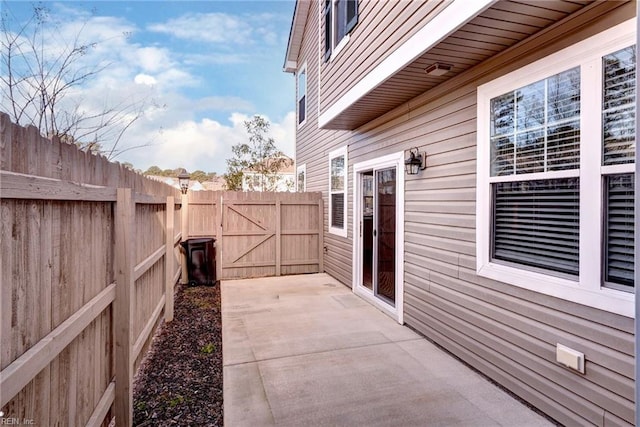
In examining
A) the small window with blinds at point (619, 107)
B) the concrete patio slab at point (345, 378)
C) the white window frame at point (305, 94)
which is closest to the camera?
the small window with blinds at point (619, 107)

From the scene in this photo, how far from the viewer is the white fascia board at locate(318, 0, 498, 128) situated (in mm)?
2424

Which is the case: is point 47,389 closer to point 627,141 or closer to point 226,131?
point 627,141

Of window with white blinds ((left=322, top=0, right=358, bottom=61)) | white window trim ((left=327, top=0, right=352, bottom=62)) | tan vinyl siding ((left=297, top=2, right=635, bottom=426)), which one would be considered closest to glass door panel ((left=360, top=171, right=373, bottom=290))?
tan vinyl siding ((left=297, top=2, right=635, bottom=426))

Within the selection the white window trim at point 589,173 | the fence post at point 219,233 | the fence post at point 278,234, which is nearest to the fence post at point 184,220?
the fence post at point 219,233

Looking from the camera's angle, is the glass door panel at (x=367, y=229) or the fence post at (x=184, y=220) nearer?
the glass door panel at (x=367, y=229)

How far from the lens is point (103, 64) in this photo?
14.4 feet

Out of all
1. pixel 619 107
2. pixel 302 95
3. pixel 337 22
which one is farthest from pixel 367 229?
pixel 302 95

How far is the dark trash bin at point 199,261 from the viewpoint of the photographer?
682 cm

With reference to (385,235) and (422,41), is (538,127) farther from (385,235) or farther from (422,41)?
(385,235)

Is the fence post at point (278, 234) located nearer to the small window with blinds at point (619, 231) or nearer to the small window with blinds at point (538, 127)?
the small window with blinds at point (538, 127)

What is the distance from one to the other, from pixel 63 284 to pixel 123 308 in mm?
781

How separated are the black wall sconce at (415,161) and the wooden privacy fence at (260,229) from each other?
12.5 ft

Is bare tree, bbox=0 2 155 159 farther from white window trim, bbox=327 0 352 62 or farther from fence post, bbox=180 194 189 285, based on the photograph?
white window trim, bbox=327 0 352 62

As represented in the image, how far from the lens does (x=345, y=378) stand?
3066 mm
